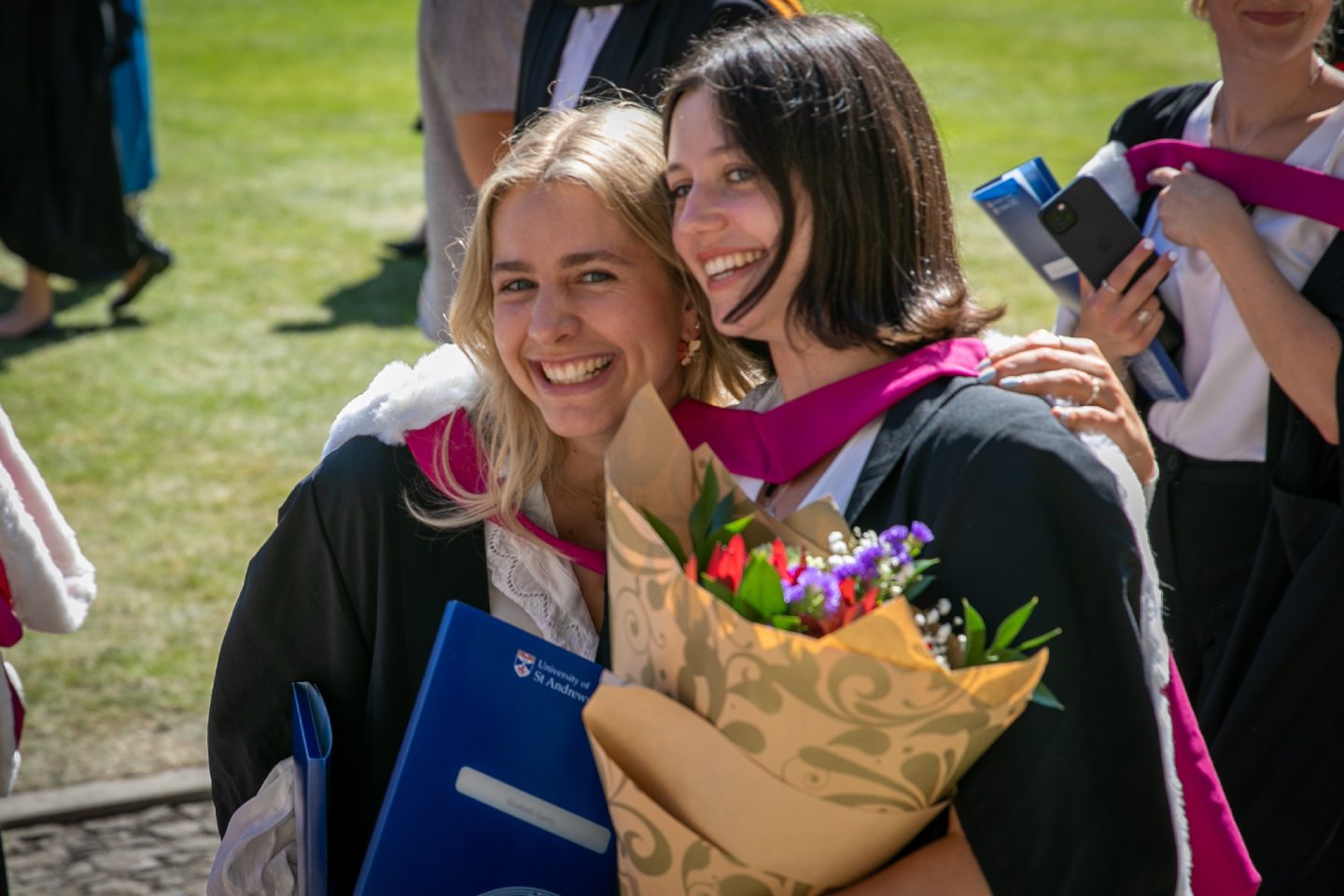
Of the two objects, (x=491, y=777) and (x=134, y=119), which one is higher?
(x=491, y=777)

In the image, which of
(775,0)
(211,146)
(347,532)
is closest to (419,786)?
(347,532)

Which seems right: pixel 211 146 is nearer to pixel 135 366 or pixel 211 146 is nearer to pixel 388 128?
pixel 388 128

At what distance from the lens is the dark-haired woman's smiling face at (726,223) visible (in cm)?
190

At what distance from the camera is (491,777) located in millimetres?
1746

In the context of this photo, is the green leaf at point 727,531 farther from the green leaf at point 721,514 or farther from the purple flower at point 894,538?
the purple flower at point 894,538

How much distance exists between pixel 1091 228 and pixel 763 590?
1.68 m

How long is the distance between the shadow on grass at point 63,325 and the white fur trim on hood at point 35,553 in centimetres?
534

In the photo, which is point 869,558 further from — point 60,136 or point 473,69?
point 60,136

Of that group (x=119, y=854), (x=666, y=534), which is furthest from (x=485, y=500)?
(x=119, y=854)

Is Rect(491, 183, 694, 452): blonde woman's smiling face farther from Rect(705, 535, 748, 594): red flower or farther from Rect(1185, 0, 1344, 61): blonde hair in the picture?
Rect(1185, 0, 1344, 61): blonde hair

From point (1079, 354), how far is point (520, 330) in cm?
80

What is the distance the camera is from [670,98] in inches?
80.5


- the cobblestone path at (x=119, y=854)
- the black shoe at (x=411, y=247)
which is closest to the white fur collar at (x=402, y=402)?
the cobblestone path at (x=119, y=854)

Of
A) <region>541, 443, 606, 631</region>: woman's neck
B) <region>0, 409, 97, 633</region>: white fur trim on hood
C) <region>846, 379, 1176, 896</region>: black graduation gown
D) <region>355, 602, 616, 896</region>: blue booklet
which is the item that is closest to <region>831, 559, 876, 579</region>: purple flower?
<region>846, 379, 1176, 896</region>: black graduation gown
